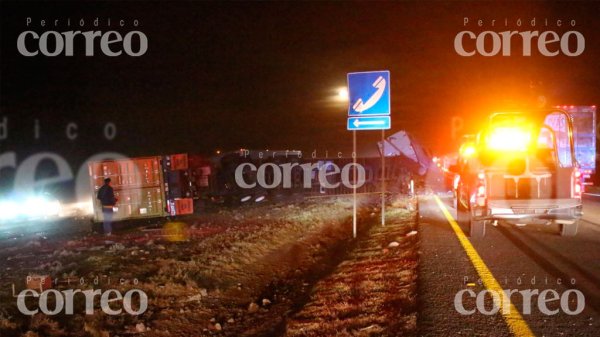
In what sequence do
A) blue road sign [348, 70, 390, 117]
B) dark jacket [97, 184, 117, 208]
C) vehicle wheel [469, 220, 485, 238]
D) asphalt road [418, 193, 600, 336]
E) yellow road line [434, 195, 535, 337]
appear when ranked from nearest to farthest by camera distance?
yellow road line [434, 195, 535, 337], asphalt road [418, 193, 600, 336], vehicle wheel [469, 220, 485, 238], blue road sign [348, 70, 390, 117], dark jacket [97, 184, 117, 208]

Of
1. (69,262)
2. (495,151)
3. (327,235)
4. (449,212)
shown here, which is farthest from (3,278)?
(449,212)

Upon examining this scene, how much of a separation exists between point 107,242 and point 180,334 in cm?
641

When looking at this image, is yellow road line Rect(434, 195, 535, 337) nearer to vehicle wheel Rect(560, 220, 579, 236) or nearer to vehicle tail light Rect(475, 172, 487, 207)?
vehicle tail light Rect(475, 172, 487, 207)

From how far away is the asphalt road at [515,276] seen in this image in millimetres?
4586

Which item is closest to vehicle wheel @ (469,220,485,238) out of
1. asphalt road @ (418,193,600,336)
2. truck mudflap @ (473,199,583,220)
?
asphalt road @ (418,193,600,336)

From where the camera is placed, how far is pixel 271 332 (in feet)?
20.1

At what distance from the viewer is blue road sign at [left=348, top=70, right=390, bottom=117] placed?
9.88 metres

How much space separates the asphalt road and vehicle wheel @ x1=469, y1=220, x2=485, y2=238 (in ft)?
0.57

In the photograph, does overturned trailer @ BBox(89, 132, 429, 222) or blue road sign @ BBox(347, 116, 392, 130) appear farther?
overturned trailer @ BBox(89, 132, 429, 222)

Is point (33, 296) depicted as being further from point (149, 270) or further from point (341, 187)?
point (341, 187)

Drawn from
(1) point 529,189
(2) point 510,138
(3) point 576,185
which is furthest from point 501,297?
(2) point 510,138

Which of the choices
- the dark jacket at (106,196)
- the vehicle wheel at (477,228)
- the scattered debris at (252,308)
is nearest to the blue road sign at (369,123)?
the vehicle wheel at (477,228)

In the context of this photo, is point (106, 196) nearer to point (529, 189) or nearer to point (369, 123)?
point (369, 123)

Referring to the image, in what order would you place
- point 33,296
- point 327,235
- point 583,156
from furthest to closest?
point 583,156 → point 327,235 → point 33,296
